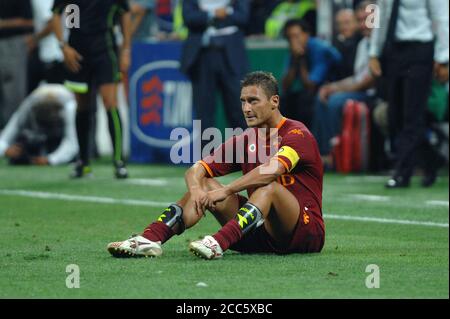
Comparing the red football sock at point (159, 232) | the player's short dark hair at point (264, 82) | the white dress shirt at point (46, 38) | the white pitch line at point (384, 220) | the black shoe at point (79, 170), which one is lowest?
the black shoe at point (79, 170)

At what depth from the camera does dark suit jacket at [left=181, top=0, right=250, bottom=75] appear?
14453 mm

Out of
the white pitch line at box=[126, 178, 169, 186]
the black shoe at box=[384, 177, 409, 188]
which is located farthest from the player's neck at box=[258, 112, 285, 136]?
the white pitch line at box=[126, 178, 169, 186]

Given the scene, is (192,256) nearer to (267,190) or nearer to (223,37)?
(267,190)

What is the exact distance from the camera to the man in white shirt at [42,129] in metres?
16.5

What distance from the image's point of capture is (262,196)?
7688 millimetres

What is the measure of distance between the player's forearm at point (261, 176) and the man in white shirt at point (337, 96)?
7.38 metres

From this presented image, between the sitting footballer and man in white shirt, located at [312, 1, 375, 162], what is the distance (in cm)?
700

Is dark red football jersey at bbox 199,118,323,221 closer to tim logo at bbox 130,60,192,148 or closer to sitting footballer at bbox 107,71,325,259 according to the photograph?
sitting footballer at bbox 107,71,325,259

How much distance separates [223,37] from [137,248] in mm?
6985

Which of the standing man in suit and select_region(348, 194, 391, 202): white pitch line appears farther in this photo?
the standing man in suit

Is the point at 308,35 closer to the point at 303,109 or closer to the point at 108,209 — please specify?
the point at 303,109

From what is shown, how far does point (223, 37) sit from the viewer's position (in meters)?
14.7

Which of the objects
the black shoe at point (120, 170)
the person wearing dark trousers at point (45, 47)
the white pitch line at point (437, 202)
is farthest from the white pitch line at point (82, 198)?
the person wearing dark trousers at point (45, 47)

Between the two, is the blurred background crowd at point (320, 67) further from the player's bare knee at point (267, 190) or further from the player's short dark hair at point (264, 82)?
the player's bare knee at point (267, 190)
